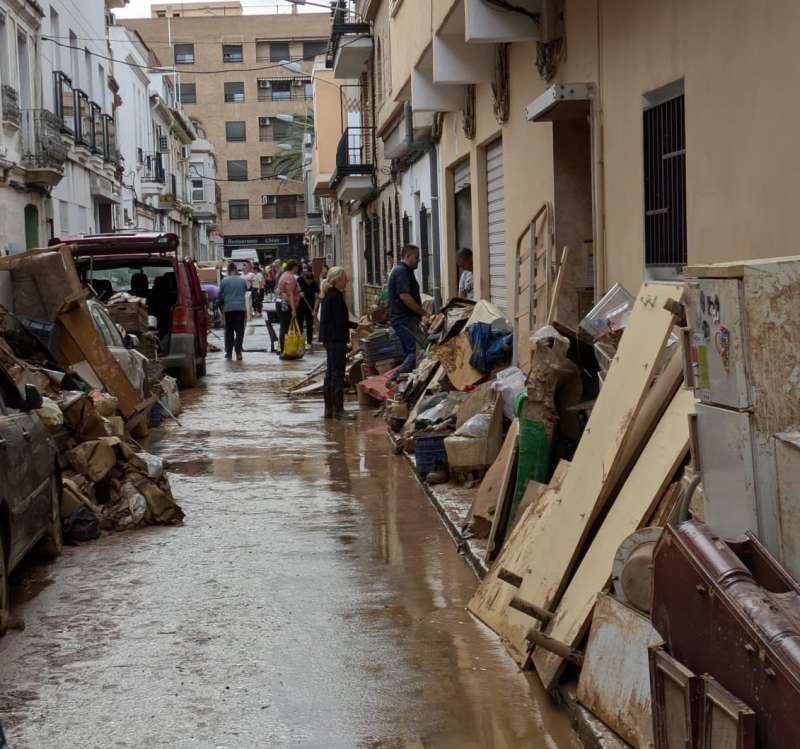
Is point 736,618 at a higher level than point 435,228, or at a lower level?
lower

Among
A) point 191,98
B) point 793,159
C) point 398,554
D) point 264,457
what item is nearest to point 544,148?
point 264,457

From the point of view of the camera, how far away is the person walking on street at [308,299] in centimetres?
2619

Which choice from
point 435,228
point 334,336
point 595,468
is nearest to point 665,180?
point 595,468

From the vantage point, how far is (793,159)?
5.75 meters

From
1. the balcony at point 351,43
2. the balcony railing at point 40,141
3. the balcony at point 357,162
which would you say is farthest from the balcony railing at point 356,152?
the balcony railing at point 40,141

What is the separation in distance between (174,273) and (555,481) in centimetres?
1219

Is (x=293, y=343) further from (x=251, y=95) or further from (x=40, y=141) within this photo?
(x=251, y=95)

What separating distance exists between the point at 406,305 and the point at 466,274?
1199mm

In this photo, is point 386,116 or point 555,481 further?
point 386,116

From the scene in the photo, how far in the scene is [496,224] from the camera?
47.9 feet

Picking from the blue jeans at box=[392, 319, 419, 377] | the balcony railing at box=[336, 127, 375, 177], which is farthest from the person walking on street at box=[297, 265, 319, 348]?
the blue jeans at box=[392, 319, 419, 377]

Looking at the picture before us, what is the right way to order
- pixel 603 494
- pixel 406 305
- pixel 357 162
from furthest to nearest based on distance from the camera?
pixel 357 162 < pixel 406 305 < pixel 603 494

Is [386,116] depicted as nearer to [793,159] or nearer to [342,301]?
[342,301]

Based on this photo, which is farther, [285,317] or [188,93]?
[188,93]
